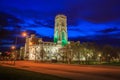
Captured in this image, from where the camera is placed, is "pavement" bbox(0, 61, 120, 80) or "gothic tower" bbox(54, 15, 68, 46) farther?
"gothic tower" bbox(54, 15, 68, 46)

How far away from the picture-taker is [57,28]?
640 feet

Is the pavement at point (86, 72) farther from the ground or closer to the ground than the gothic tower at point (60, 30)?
closer to the ground

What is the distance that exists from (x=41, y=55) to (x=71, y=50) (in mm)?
34142

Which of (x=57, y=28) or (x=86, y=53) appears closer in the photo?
(x=86, y=53)

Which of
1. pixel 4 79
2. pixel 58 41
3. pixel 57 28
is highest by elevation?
pixel 57 28

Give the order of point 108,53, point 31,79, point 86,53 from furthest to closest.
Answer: point 108,53
point 86,53
point 31,79

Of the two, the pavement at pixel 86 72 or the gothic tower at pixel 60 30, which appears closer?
the pavement at pixel 86 72

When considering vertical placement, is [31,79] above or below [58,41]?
below

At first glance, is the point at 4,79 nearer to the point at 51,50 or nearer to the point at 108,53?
the point at 108,53

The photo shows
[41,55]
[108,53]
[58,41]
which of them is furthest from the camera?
[58,41]

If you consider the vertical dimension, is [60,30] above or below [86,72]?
above

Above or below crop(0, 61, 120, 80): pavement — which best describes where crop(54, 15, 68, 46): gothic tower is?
above

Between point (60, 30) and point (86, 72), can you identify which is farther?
point (60, 30)

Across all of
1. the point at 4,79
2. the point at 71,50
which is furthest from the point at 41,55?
the point at 4,79
